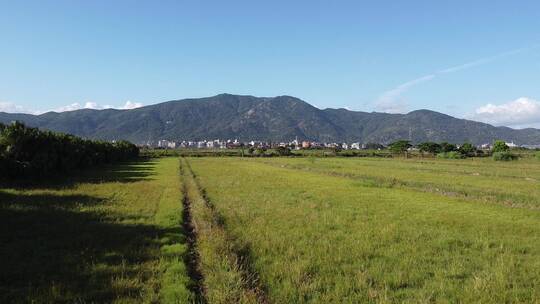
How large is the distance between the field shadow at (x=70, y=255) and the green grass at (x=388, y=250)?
2.75 meters

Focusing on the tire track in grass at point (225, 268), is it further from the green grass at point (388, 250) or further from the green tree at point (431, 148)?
the green tree at point (431, 148)

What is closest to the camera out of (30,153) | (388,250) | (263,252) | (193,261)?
(193,261)

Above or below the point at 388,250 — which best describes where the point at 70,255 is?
above

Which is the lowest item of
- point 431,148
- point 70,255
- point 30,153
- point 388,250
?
point 388,250

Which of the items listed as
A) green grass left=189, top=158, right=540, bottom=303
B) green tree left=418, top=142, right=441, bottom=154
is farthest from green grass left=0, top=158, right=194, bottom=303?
green tree left=418, top=142, right=441, bottom=154

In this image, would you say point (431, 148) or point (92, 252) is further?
point (431, 148)

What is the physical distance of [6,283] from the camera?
8.59 meters

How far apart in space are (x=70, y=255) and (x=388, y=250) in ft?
26.7

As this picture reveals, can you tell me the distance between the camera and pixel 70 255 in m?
10.7

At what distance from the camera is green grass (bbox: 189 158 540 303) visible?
838 cm

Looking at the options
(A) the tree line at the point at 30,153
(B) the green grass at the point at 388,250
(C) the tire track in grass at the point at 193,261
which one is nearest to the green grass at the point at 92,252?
(C) the tire track in grass at the point at 193,261

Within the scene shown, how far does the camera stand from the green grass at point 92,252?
8.12m

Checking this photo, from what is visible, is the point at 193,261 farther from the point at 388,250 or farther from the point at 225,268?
the point at 388,250

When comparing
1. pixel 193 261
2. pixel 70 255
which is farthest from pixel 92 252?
pixel 193 261
